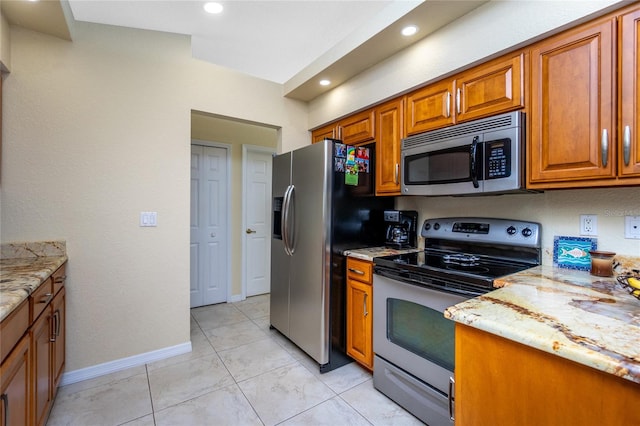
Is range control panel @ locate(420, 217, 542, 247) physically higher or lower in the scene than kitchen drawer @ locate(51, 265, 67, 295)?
higher

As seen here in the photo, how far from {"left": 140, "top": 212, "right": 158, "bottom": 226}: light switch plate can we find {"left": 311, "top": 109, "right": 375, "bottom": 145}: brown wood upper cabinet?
1748 mm

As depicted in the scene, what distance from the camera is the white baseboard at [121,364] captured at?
6.74 ft

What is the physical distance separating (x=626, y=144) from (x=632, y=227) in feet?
1.64

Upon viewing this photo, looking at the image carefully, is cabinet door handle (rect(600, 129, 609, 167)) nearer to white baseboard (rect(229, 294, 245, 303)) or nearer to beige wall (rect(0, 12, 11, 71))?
beige wall (rect(0, 12, 11, 71))

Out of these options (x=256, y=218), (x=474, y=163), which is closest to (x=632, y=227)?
(x=474, y=163)

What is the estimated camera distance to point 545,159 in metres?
1.47

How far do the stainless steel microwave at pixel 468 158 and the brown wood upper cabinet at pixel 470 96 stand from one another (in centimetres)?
6

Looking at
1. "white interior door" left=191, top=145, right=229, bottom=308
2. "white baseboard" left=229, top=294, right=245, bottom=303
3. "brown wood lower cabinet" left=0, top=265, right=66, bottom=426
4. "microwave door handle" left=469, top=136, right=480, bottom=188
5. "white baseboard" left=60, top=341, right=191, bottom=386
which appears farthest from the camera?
"white baseboard" left=229, top=294, right=245, bottom=303

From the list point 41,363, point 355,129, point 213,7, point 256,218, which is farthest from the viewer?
point 256,218

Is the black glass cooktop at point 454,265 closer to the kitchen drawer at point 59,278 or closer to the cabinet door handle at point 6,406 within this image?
the cabinet door handle at point 6,406

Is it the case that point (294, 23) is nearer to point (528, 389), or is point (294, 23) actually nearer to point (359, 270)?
point (359, 270)

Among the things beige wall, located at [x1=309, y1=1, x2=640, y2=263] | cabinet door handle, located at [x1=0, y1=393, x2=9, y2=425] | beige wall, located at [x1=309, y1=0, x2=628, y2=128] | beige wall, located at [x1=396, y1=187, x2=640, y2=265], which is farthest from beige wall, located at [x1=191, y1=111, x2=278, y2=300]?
cabinet door handle, located at [x1=0, y1=393, x2=9, y2=425]

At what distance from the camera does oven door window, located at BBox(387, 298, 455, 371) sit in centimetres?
153

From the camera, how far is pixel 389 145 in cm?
229
